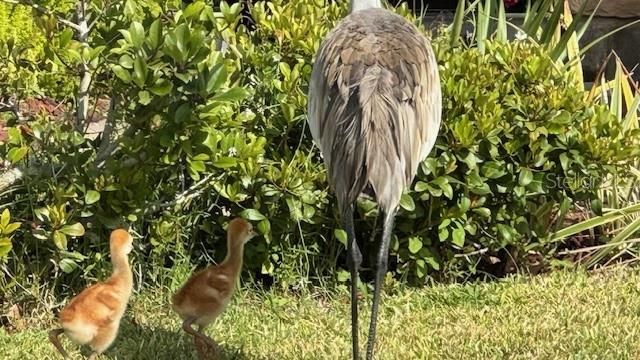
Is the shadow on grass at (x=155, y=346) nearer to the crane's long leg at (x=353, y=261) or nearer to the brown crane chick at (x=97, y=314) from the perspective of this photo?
A: the brown crane chick at (x=97, y=314)

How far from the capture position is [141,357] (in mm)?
4691

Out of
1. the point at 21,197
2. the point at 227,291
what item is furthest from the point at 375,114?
the point at 21,197

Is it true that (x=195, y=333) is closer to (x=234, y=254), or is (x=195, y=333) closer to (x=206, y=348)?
(x=206, y=348)

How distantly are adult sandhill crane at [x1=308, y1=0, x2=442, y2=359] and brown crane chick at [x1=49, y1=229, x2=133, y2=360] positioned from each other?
3.29 ft

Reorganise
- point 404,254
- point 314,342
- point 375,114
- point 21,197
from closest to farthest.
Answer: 1. point 375,114
2. point 314,342
3. point 21,197
4. point 404,254

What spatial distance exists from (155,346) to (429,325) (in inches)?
54.7

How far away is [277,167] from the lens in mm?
5469

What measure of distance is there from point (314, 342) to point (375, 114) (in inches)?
55.0

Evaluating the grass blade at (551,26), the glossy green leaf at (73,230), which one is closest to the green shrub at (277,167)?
the glossy green leaf at (73,230)

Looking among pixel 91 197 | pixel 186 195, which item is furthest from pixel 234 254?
pixel 186 195

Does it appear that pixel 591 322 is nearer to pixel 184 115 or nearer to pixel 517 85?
pixel 517 85

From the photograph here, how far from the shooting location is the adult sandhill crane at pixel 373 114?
3.95 meters

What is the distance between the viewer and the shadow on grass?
15.4ft

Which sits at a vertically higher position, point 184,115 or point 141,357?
point 184,115
